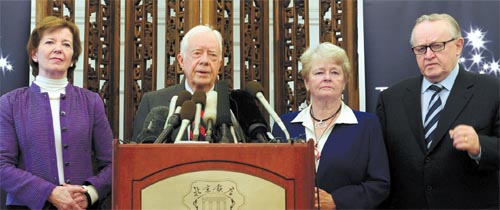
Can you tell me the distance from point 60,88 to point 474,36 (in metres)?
2.23

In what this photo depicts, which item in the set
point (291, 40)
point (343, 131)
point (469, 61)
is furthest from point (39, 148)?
point (469, 61)

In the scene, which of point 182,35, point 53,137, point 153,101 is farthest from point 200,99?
point 182,35

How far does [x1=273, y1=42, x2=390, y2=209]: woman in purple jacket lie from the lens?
92.0 inches

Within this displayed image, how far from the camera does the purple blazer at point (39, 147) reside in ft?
8.27

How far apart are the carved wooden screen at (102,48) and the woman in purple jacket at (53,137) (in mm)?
601

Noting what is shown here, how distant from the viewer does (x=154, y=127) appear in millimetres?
1947

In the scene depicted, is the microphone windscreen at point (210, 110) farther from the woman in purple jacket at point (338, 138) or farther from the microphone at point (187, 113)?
the woman in purple jacket at point (338, 138)

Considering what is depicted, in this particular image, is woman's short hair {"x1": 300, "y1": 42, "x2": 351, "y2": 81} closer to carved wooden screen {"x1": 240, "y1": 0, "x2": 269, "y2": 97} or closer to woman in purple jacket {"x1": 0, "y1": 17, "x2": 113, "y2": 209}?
carved wooden screen {"x1": 240, "y1": 0, "x2": 269, "y2": 97}

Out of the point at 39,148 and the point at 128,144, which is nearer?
the point at 128,144

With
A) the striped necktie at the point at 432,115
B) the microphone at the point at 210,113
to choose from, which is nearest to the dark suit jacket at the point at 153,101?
the microphone at the point at 210,113

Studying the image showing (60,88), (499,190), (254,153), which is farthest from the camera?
(60,88)

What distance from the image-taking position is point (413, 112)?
8.52 feet

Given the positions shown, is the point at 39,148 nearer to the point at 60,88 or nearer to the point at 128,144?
the point at 60,88

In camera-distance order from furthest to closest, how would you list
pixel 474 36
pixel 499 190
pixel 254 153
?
pixel 474 36, pixel 499 190, pixel 254 153
